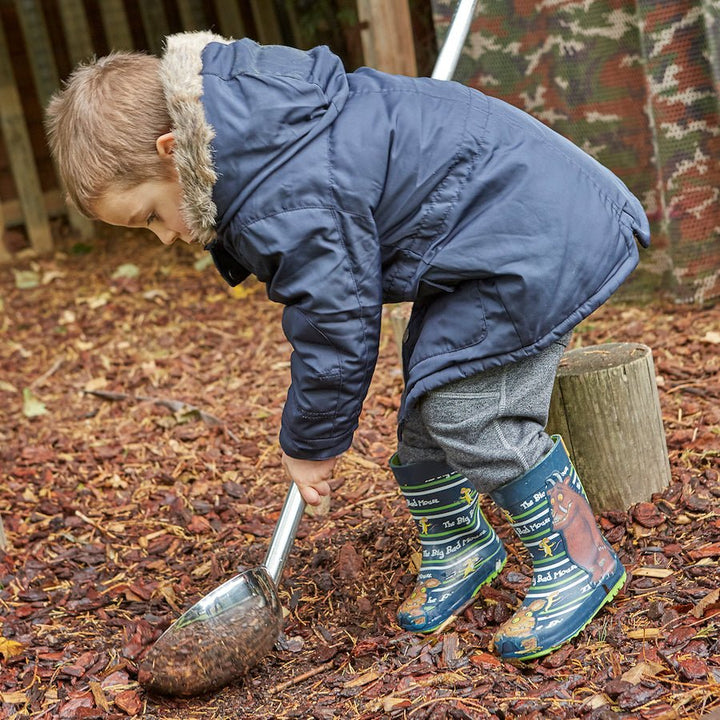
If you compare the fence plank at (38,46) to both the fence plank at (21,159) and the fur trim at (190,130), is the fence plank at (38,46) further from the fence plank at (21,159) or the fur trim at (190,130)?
the fur trim at (190,130)

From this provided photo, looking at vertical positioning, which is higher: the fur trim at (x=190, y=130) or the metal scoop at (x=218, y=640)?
the fur trim at (x=190, y=130)

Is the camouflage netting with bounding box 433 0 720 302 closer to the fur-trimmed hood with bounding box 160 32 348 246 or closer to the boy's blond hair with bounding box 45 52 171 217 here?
the fur-trimmed hood with bounding box 160 32 348 246

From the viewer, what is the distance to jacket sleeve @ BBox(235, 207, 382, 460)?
1.84 meters

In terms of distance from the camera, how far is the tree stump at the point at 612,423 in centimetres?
248

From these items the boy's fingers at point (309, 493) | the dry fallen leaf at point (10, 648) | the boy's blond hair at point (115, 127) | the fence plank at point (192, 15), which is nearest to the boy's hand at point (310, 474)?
the boy's fingers at point (309, 493)

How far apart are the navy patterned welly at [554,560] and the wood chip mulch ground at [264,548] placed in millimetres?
48

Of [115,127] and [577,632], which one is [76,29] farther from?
[577,632]

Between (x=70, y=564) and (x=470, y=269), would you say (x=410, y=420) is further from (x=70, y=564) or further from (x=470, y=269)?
(x=70, y=564)

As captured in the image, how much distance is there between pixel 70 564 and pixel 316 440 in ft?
3.60

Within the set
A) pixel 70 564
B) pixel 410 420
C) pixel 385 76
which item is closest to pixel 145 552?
pixel 70 564

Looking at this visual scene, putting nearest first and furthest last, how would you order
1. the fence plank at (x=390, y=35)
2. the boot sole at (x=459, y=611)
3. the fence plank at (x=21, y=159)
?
1. the boot sole at (x=459, y=611)
2. the fence plank at (x=390, y=35)
3. the fence plank at (x=21, y=159)

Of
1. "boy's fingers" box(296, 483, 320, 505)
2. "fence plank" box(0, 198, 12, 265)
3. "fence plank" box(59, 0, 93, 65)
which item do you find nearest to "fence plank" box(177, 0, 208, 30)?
"fence plank" box(59, 0, 93, 65)

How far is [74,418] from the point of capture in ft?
12.6

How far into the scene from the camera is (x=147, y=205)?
1976 millimetres
